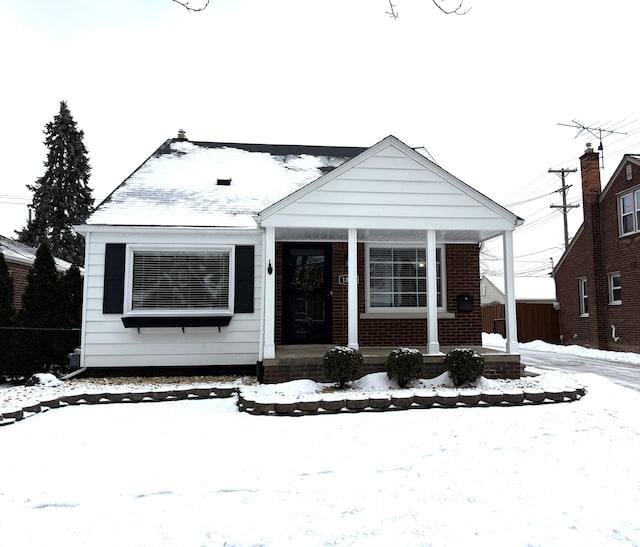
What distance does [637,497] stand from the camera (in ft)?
10.9

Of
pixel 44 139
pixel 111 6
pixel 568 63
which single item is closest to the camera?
pixel 111 6

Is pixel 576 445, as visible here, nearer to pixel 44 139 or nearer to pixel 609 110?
pixel 44 139

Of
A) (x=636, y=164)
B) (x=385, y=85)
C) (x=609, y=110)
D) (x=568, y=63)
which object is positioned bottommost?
(x=385, y=85)

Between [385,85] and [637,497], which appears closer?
[637,497]

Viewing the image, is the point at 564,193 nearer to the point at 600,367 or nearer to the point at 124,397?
the point at 600,367

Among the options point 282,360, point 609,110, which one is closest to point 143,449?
point 282,360

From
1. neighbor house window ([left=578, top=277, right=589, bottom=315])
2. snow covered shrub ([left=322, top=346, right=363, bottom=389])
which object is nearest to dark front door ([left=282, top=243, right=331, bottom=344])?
snow covered shrub ([left=322, top=346, right=363, bottom=389])

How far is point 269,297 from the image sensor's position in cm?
763

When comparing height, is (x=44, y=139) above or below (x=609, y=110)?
below

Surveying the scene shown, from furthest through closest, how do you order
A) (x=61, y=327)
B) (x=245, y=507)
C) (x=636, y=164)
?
(x=636, y=164) → (x=61, y=327) → (x=245, y=507)

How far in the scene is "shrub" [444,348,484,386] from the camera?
22.9 ft

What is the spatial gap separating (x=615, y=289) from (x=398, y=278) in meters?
11.2

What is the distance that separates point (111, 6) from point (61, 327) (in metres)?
6.82

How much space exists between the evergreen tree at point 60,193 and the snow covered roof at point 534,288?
25.3 m
